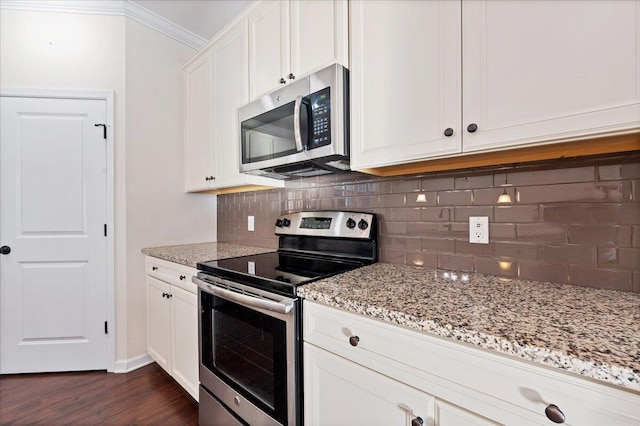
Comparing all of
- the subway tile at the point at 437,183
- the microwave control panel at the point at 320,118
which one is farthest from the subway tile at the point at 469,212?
the microwave control panel at the point at 320,118

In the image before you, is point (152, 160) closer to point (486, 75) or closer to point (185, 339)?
point (185, 339)

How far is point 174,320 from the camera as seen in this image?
1938mm

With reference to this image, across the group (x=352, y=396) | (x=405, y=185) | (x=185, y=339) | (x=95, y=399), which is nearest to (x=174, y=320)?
(x=185, y=339)

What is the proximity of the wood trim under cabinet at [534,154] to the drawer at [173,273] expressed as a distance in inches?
47.8

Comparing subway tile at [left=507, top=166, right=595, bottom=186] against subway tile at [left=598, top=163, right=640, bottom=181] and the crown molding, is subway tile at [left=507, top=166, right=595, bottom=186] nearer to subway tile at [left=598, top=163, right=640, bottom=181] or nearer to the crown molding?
subway tile at [left=598, top=163, right=640, bottom=181]

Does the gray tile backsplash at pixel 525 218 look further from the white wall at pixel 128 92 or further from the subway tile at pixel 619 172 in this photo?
the white wall at pixel 128 92

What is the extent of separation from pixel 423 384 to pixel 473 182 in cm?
86

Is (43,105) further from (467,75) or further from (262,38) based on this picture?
(467,75)

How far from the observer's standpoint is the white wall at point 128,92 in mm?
2182

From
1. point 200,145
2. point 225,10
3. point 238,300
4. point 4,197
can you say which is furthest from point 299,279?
point 4,197

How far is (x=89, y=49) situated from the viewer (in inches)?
88.7

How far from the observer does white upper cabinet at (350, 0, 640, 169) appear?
2.63 ft

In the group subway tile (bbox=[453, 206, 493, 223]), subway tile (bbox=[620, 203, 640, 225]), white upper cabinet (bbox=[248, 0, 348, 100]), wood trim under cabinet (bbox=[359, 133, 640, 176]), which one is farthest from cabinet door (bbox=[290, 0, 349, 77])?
subway tile (bbox=[620, 203, 640, 225])

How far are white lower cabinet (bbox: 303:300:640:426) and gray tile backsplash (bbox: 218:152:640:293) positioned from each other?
630 millimetres
